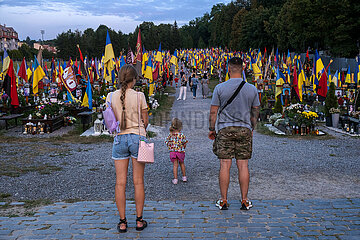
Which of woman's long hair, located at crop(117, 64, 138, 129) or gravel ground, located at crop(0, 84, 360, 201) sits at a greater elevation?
woman's long hair, located at crop(117, 64, 138, 129)

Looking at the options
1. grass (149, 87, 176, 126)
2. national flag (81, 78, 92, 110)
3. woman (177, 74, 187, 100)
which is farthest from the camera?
woman (177, 74, 187, 100)

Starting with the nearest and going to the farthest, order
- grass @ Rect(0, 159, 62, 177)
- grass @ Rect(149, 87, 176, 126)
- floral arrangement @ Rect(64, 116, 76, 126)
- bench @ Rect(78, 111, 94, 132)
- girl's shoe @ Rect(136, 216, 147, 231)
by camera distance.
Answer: girl's shoe @ Rect(136, 216, 147, 231) < grass @ Rect(0, 159, 62, 177) < bench @ Rect(78, 111, 94, 132) < floral arrangement @ Rect(64, 116, 76, 126) < grass @ Rect(149, 87, 176, 126)

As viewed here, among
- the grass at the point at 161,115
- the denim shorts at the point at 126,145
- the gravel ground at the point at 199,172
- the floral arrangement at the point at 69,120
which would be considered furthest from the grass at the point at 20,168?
the grass at the point at 161,115

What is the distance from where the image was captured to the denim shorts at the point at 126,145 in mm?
4004

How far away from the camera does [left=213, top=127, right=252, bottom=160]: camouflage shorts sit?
4629mm

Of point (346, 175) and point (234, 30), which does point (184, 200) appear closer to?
point (346, 175)

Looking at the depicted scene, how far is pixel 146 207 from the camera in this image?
4.96m

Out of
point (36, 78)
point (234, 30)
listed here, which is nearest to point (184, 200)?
point (36, 78)

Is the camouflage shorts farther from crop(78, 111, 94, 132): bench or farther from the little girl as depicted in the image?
crop(78, 111, 94, 132): bench

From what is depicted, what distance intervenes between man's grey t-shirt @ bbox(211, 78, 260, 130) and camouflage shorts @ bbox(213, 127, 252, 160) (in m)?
0.06

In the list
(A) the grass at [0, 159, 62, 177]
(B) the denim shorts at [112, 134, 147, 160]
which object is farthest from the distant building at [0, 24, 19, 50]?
(B) the denim shorts at [112, 134, 147, 160]

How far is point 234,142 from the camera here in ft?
15.4

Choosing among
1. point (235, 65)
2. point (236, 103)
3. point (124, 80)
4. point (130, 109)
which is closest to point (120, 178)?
point (130, 109)

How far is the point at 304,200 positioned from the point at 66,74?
1256 cm
